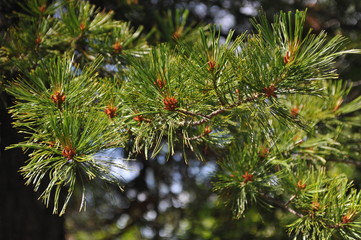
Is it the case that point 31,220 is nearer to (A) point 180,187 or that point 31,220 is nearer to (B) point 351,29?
(A) point 180,187

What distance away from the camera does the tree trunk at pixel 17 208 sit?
167 centimetres

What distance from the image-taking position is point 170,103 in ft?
3.12

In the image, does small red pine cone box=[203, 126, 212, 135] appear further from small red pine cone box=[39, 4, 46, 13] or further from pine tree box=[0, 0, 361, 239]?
small red pine cone box=[39, 4, 46, 13]

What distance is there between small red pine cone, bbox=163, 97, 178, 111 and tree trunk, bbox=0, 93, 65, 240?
937mm

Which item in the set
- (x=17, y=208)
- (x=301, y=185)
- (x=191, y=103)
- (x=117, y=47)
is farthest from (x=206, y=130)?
(x=17, y=208)

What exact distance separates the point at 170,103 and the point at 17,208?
3.45 feet

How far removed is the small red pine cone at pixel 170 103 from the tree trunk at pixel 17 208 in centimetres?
94

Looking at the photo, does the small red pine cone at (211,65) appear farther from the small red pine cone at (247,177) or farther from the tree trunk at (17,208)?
the tree trunk at (17,208)

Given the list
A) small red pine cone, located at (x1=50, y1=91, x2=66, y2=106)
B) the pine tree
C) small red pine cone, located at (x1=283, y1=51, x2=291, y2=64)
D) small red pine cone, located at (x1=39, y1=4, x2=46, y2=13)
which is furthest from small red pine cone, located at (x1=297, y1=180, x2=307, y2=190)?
small red pine cone, located at (x1=39, y1=4, x2=46, y2=13)

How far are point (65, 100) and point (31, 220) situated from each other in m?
0.90

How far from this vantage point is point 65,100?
101cm

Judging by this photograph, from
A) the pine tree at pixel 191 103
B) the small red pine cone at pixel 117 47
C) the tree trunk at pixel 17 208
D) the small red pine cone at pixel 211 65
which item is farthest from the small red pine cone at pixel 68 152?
the tree trunk at pixel 17 208

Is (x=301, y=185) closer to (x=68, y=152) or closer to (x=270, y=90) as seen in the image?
(x=270, y=90)

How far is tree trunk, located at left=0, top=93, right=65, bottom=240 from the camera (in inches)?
65.6
